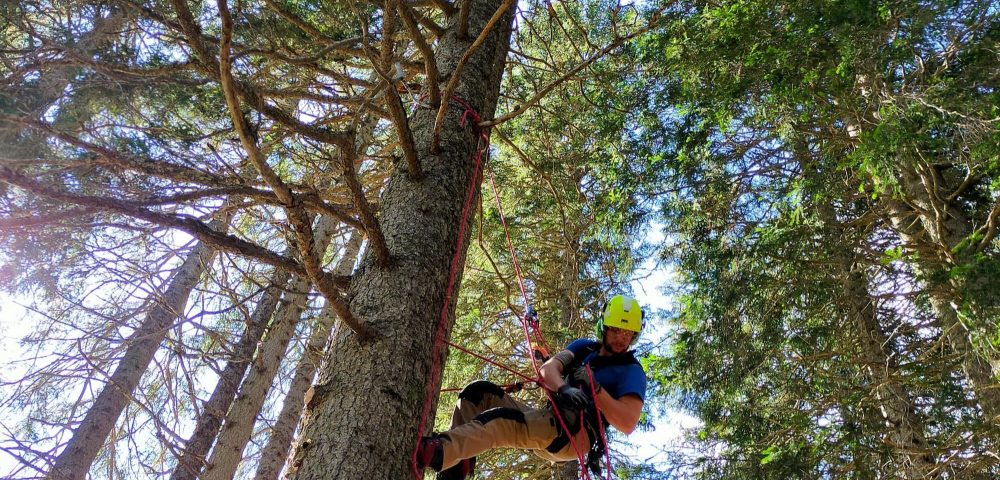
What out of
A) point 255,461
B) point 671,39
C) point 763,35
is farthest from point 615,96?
point 255,461

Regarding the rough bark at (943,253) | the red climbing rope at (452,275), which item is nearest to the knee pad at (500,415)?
the red climbing rope at (452,275)

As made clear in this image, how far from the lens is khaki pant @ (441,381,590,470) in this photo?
3.18 metres

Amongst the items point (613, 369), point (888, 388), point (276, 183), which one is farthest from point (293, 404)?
point (888, 388)

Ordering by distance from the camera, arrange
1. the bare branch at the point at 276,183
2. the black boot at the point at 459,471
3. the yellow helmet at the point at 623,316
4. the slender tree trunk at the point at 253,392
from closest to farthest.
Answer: the bare branch at the point at 276,183 < the black boot at the point at 459,471 < the yellow helmet at the point at 623,316 < the slender tree trunk at the point at 253,392

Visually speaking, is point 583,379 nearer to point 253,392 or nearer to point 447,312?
point 447,312

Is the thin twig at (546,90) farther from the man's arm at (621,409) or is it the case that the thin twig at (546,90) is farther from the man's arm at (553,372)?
the man's arm at (621,409)

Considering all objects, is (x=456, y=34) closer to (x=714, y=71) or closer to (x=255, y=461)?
(x=714, y=71)

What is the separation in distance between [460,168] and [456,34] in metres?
1.17

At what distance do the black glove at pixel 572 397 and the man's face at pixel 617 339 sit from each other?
75 centimetres

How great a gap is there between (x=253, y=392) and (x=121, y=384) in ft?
5.76

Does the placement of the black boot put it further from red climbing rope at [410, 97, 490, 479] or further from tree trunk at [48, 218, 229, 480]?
tree trunk at [48, 218, 229, 480]

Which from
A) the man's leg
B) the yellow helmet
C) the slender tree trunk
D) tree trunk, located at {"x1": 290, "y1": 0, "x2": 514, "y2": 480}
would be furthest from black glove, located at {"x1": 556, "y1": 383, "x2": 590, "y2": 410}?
the slender tree trunk

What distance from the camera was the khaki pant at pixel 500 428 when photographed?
3184 millimetres

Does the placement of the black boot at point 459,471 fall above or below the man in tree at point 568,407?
below
